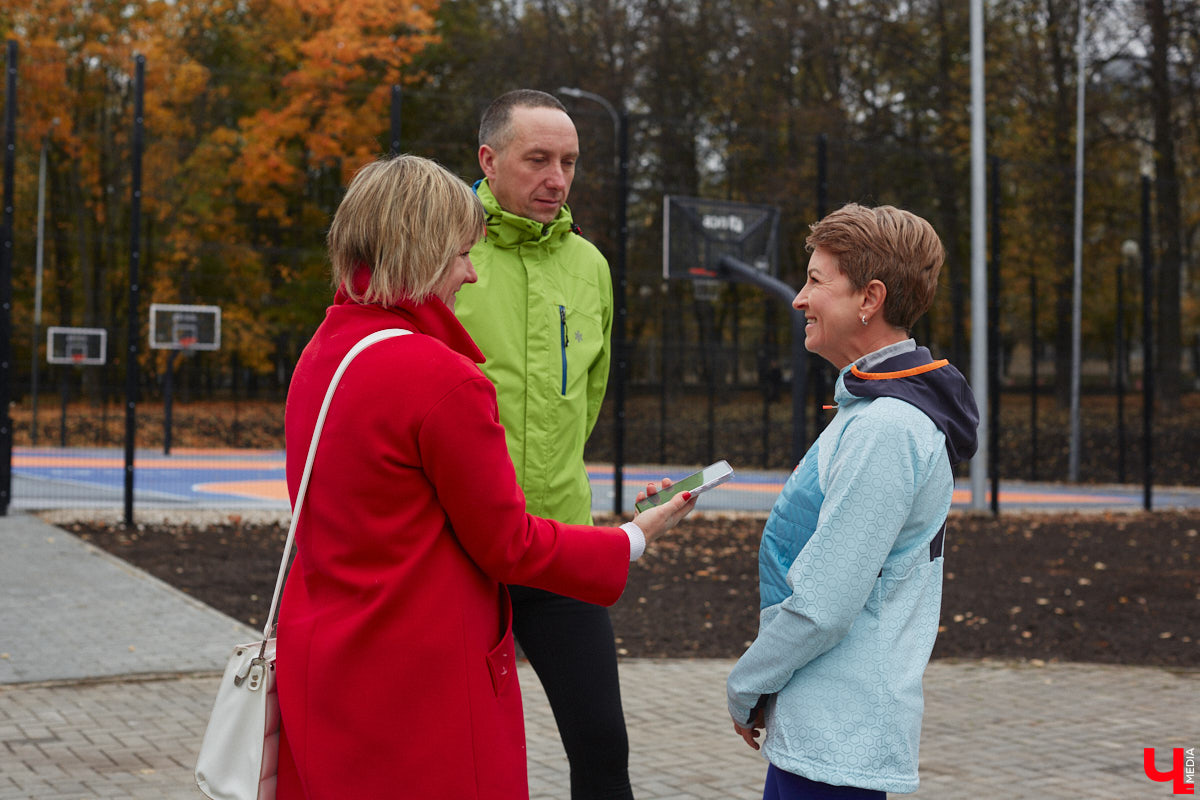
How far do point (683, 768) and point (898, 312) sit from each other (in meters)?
3.03

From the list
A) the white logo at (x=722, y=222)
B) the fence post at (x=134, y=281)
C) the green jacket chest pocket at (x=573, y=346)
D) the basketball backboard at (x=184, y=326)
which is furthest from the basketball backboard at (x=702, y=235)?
the green jacket chest pocket at (x=573, y=346)

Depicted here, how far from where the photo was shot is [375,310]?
2.11 metres

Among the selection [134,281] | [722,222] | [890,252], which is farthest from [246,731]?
[722,222]

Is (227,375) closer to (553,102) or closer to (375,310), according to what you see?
(553,102)

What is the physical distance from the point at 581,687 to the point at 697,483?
0.79 meters

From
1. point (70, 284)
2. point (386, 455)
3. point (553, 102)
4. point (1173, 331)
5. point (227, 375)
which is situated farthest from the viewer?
point (1173, 331)

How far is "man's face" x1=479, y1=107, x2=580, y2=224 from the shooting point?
3.23 metres

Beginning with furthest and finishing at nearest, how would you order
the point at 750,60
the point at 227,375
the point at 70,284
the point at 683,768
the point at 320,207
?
the point at 750,60 < the point at 227,375 < the point at 70,284 < the point at 320,207 < the point at 683,768

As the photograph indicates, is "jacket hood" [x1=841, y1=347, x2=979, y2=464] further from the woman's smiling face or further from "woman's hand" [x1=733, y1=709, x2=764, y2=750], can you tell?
"woman's hand" [x1=733, y1=709, x2=764, y2=750]

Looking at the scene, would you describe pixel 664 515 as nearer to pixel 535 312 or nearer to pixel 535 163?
pixel 535 312

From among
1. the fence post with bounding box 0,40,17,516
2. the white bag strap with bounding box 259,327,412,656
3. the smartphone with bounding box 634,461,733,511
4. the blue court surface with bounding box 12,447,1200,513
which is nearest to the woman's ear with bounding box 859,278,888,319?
the smartphone with bounding box 634,461,733,511

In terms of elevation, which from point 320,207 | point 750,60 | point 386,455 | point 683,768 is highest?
point 750,60

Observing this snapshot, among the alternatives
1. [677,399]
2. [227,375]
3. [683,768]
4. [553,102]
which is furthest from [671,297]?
[553,102]

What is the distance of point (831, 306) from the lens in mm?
2311
